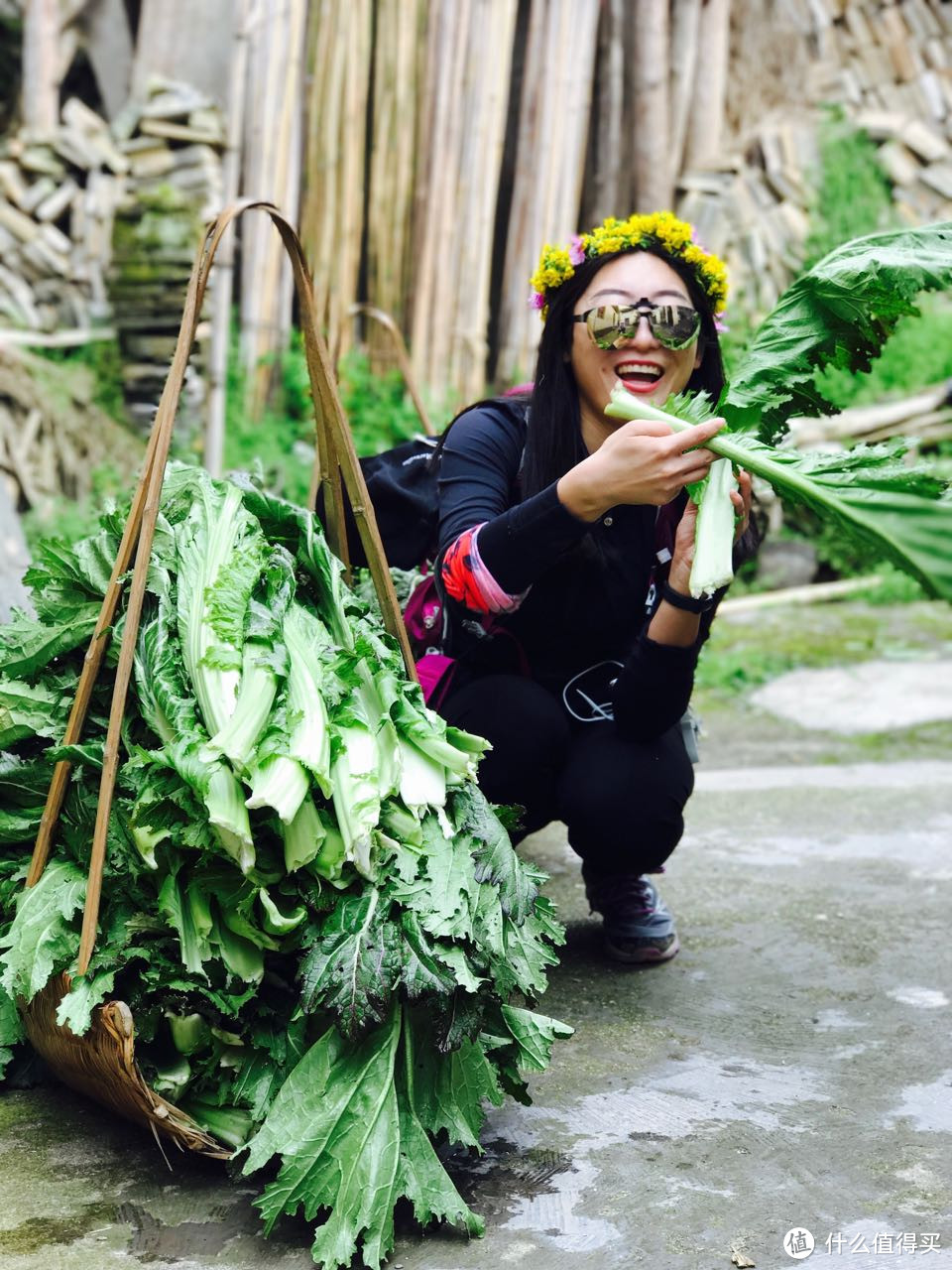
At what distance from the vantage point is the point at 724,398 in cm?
235

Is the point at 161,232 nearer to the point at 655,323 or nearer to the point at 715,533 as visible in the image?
the point at 655,323

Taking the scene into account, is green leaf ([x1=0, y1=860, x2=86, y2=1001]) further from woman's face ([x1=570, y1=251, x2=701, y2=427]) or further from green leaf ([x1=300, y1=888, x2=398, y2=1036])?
woman's face ([x1=570, y1=251, x2=701, y2=427])

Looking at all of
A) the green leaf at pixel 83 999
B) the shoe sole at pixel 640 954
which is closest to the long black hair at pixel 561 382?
the shoe sole at pixel 640 954

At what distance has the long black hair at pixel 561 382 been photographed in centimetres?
265

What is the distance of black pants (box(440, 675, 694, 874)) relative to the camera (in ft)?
8.68

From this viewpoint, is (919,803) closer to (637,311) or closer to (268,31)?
(637,311)

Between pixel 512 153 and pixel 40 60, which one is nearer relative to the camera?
pixel 40 60

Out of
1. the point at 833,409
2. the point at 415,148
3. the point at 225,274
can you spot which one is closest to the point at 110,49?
the point at 415,148

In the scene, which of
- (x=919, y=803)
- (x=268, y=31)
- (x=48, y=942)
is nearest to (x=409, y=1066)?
(x=48, y=942)

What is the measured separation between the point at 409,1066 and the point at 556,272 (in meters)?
1.53

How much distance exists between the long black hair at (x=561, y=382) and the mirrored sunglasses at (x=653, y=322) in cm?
13

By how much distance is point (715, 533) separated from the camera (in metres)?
2.25

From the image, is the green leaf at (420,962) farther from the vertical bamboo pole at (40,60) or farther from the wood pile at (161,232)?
the vertical bamboo pole at (40,60)

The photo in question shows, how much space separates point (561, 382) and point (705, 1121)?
1.35 meters
